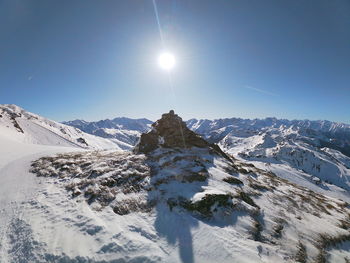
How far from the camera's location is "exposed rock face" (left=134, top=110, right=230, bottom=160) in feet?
118

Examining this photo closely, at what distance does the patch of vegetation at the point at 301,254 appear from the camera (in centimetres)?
1344

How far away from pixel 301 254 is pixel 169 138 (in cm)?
2631

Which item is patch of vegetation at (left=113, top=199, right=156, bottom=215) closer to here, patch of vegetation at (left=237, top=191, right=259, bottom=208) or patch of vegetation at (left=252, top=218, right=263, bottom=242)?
patch of vegetation at (left=252, top=218, right=263, bottom=242)

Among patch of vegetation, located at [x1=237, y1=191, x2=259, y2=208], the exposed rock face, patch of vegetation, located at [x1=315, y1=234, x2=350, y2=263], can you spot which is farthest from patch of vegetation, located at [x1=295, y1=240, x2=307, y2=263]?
the exposed rock face

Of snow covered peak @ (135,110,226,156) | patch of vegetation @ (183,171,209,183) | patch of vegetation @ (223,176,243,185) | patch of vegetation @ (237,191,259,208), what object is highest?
snow covered peak @ (135,110,226,156)

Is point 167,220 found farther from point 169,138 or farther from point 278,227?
point 169,138

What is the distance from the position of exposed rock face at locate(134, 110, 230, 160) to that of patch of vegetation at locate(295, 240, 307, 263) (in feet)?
75.5

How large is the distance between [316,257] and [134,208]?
45.8 feet

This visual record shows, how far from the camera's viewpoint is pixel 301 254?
1399 cm

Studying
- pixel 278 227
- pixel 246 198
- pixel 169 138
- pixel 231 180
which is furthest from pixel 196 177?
pixel 169 138

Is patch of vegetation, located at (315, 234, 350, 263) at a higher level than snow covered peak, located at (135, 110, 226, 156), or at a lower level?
lower

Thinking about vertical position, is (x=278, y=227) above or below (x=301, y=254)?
above

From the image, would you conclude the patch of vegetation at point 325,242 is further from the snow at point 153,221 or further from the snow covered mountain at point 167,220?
the snow at point 153,221

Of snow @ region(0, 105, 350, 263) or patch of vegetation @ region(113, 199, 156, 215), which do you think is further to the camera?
patch of vegetation @ region(113, 199, 156, 215)
